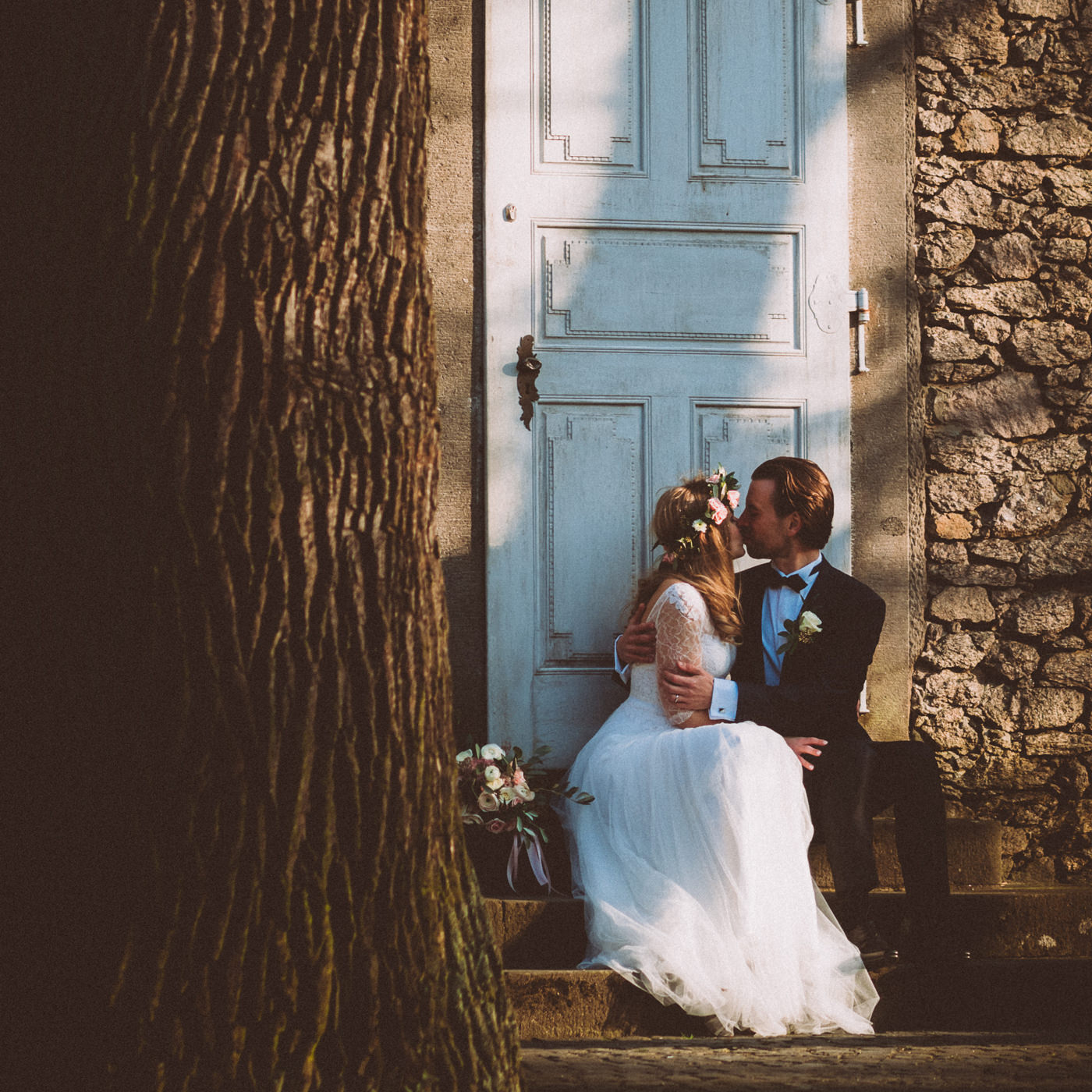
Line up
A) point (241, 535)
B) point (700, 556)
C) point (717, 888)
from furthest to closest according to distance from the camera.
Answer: point (700, 556)
point (717, 888)
point (241, 535)

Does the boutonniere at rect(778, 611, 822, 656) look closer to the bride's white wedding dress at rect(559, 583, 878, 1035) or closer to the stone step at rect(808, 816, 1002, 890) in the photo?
the bride's white wedding dress at rect(559, 583, 878, 1035)

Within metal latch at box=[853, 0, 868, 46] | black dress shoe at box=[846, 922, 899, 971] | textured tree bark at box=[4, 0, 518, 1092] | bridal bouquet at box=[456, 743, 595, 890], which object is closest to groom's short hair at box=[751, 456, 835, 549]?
bridal bouquet at box=[456, 743, 595, 890]

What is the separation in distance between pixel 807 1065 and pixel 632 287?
293 cm

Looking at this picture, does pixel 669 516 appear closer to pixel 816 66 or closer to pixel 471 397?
pixel 471 397

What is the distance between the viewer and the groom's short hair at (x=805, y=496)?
4.10 meters

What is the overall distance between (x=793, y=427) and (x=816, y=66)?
1453mm

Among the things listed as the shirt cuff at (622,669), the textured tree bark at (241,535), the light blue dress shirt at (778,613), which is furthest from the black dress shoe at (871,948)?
the textured tree bark at (241,535)

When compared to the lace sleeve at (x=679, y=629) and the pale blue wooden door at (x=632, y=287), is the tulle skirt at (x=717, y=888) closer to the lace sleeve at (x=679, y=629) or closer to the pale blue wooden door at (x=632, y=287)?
the lace sleeve at (x=679, y=629)

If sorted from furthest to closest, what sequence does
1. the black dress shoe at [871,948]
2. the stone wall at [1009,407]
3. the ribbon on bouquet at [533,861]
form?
the stone wall at [1009,407], the ribbon on bouquet at [533,861], the black dress shoe at [871,948]

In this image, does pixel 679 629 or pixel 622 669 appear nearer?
pixel 679 629

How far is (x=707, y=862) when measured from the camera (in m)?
3.42

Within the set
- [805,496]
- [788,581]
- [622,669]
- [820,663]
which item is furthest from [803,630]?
[622,669]

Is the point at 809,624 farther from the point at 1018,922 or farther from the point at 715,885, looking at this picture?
the point at 1018,922

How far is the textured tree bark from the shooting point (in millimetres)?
1701
